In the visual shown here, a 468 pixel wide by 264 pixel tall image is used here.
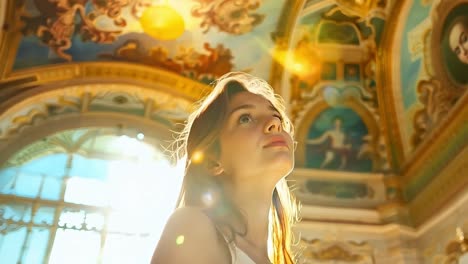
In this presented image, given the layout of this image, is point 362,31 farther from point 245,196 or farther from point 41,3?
point 245,196

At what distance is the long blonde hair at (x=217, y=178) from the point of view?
4.59ft

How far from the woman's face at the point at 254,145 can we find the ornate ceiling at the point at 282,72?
19.9 feet

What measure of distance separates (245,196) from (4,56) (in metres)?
6.93

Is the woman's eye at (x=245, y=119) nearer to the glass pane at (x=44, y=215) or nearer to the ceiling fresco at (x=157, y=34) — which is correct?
the ceiling fresco at (x=157, y=34)

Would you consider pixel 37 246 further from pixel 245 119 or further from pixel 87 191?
pixel 245 119

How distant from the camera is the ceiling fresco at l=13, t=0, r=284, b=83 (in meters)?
7.49

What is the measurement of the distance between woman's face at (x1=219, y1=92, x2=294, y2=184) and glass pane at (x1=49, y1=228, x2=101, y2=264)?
6.34 metres

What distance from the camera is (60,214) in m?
7.41

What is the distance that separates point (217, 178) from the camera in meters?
1.47

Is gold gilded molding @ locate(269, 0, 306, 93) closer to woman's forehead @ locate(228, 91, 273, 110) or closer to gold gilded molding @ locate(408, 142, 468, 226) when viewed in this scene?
gold gilded molding @ locate(408, 142, 468, 226)

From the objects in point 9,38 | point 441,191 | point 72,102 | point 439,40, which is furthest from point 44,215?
point 439,40

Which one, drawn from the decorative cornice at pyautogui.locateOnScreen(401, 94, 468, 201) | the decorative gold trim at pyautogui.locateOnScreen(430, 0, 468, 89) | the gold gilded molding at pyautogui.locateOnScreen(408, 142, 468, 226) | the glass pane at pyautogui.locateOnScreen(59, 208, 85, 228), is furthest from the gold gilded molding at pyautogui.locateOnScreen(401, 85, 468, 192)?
the glass pane at pyautogui.locateOnScreen(59, 208, 85, 228)

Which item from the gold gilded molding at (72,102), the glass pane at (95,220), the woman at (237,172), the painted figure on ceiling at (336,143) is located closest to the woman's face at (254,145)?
the woman at (237,172)

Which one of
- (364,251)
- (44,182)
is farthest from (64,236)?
(364,251)
